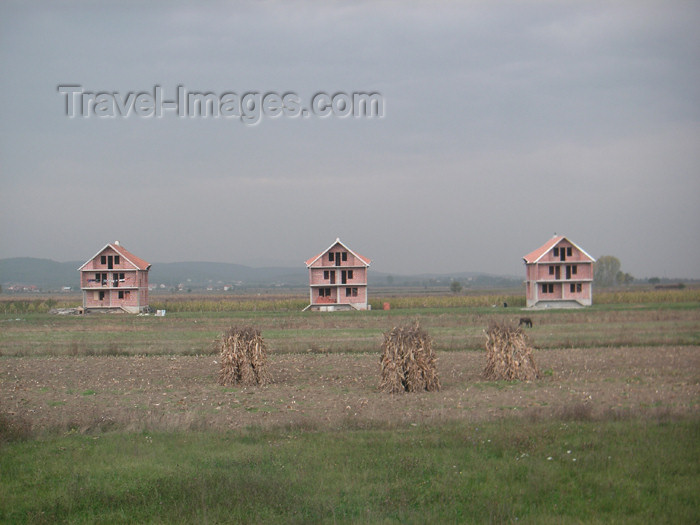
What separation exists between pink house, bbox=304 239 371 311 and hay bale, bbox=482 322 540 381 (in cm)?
5412

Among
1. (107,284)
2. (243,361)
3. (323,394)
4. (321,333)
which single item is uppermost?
(107,284)

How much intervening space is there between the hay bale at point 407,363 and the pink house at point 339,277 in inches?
2216

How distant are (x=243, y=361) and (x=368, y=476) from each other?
37.3ft

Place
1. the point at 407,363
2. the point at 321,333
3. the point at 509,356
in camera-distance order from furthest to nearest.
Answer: the point at 321,333, the point at 509,356, the point at 407,363

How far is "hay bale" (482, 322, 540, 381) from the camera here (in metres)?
20.2

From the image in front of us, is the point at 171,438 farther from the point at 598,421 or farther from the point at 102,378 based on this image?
the point at 102,378

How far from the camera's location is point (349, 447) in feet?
36.8

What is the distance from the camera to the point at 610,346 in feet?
102

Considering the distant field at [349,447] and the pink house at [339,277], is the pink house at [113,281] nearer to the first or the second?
the pink house at [339,277]

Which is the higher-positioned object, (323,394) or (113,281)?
(113,281)

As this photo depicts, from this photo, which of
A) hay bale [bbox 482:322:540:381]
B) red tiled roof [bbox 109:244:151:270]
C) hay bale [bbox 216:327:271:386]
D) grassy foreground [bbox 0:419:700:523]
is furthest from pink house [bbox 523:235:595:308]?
grassy foreground [bbox 0:419:700:523]

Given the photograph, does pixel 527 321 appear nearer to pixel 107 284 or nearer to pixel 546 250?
pixel 546 250

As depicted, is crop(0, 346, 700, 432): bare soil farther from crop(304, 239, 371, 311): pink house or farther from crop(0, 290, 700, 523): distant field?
crop(304, 239, 371, 311): pink house

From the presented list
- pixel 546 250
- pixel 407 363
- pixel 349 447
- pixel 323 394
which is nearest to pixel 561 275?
pixel 546 250
